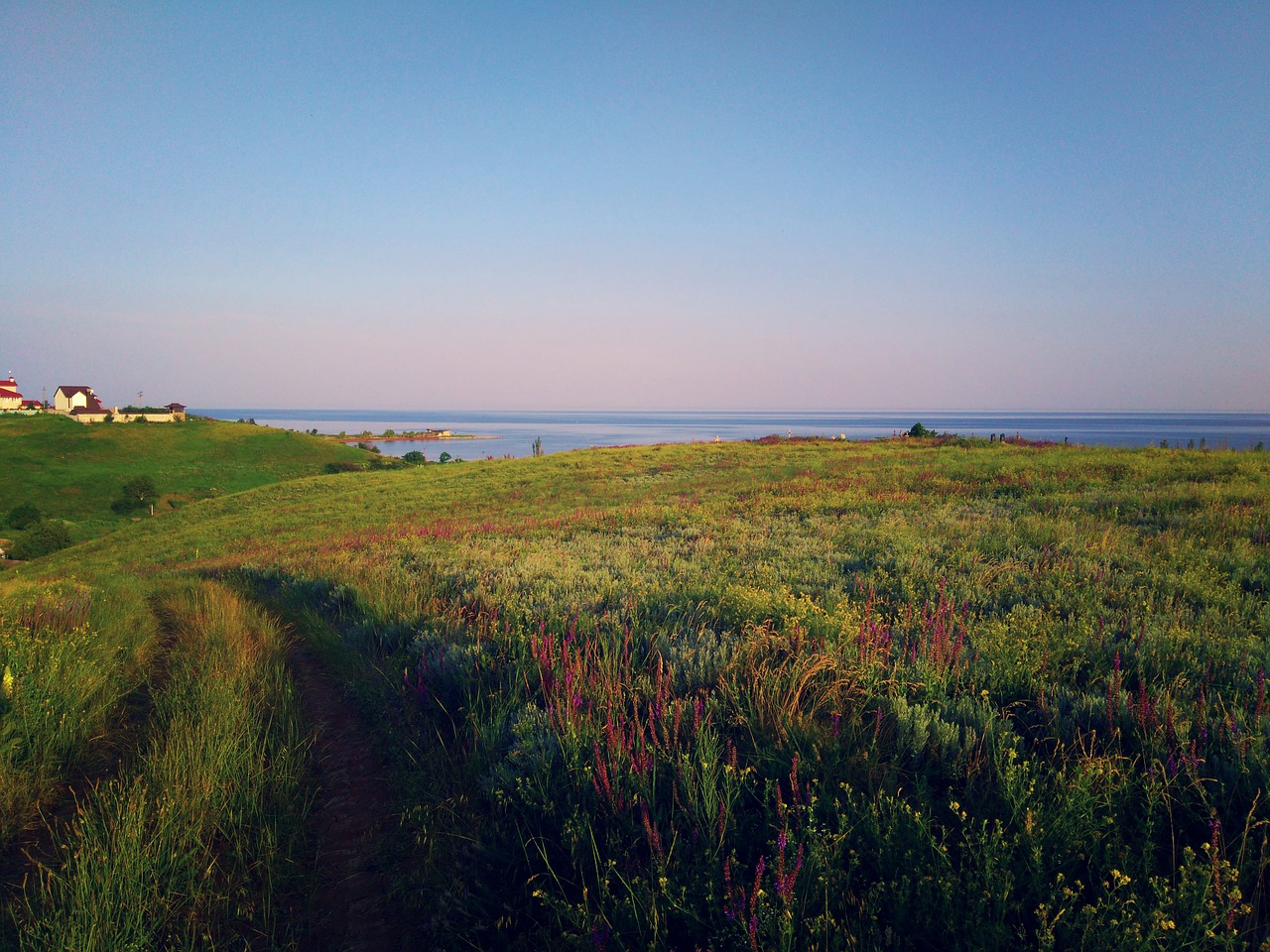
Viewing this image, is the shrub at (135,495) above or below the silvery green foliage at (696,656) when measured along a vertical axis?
below

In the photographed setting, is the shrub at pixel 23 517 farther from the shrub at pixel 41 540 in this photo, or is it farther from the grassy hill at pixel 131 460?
the shrub at pixel 41 540

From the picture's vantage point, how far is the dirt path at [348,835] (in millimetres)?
3326

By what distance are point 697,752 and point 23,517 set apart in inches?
2826

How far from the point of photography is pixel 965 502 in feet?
49.8

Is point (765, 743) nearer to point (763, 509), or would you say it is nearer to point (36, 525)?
point (763, 509)

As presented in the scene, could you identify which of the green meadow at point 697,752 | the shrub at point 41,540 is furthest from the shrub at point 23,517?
the green meadow at point 697,752

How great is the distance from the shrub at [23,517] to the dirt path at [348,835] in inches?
2546

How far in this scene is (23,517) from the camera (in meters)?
52.0

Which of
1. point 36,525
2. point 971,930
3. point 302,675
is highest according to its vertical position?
point 971,930

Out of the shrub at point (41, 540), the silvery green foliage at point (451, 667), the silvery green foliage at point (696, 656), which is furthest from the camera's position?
the shrub at point (41, 540)

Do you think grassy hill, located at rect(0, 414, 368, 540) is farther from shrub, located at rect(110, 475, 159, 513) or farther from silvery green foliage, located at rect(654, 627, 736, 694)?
silvery green foliage, located at rect(654, 627, 736, 694)

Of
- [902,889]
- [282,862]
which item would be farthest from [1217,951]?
[282,862]

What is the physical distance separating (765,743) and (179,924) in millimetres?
3467

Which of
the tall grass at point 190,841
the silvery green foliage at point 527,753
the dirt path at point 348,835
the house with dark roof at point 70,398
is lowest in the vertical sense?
the dirt path at point 348,835
